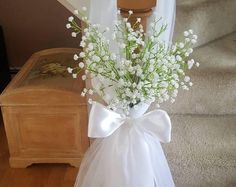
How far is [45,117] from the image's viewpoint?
1832 millimetres

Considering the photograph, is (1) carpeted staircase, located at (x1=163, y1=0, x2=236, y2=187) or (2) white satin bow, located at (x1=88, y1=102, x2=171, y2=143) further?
(1) carpeted staircase, located at (x1=163, y1=0, x2=236, y2=187)

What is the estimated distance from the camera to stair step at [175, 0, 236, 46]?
5.02 feet

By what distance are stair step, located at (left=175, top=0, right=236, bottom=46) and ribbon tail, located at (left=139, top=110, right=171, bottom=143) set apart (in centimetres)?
57

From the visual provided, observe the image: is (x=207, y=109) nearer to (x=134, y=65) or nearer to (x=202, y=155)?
(x=202, y=155)

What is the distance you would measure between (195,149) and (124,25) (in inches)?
24.9

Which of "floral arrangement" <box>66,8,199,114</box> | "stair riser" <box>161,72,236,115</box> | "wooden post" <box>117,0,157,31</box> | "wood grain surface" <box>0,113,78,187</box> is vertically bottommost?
"wood grain surface" <box>0,113,78,187</box>

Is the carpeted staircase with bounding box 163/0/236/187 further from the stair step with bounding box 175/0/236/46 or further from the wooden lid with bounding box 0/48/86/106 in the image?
the wooden lid with bounding box 0/48/86/106

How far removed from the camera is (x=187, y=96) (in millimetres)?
1460

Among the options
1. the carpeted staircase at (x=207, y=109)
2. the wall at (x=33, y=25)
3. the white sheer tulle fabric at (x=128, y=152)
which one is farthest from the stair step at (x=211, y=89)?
the wall at (x=33, y=25)

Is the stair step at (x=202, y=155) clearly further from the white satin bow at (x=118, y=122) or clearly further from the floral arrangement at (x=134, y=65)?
the floral arrangement at (x=134, y=65)

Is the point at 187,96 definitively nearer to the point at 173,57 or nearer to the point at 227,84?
the point at 227,84

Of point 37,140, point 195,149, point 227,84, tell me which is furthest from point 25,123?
point 227,84

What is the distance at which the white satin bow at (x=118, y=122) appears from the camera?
3.39ft

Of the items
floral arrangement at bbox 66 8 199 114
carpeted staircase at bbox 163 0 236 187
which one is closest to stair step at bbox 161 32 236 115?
carpeted staircase at bbox 163 0 236 187
